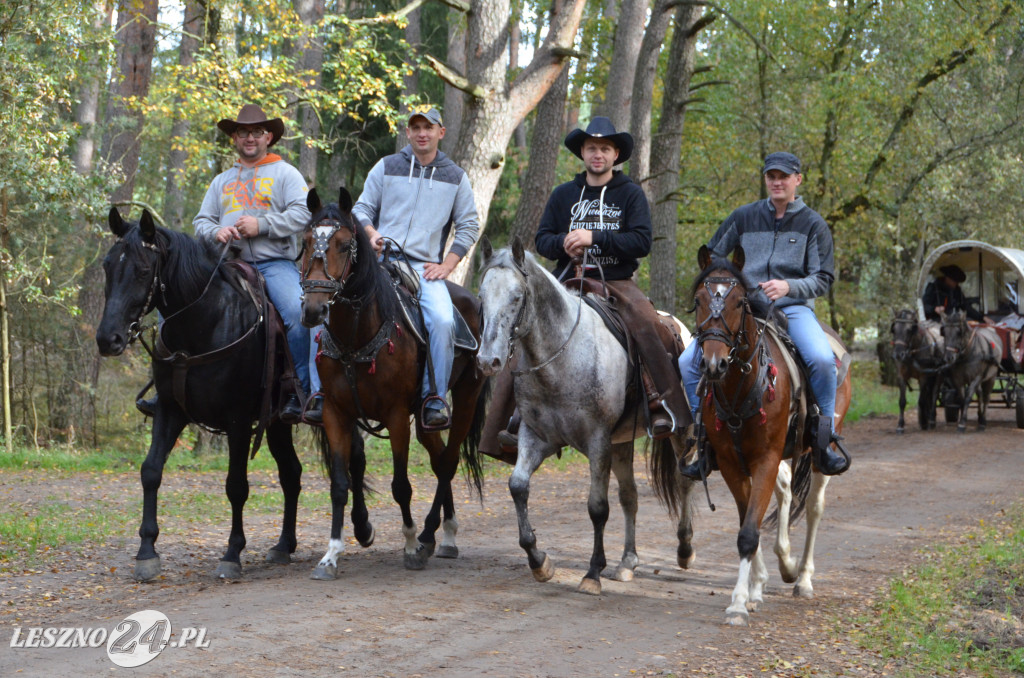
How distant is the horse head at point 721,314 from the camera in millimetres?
6109

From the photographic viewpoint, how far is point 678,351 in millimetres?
8016

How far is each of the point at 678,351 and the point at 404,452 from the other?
2.18 metres

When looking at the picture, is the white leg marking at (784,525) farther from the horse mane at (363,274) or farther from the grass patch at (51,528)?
the grass patch at (51,528)

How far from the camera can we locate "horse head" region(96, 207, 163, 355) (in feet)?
22.0

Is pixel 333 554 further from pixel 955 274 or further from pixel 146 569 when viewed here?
pixel 955 274

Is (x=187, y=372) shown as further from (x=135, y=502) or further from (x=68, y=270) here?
(x=68, y=270)

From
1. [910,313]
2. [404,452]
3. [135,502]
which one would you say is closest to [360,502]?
[404,452]

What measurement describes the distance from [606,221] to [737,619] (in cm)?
302

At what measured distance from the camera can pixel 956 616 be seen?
6.83 m

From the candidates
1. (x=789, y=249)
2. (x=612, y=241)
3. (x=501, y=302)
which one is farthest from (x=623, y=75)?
(x=501, y=302)

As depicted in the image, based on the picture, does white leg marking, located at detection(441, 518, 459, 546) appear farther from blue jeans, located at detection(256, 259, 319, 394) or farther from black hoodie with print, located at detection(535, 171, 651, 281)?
black hoodie with print, located at detection(535, 171, 651, 281)

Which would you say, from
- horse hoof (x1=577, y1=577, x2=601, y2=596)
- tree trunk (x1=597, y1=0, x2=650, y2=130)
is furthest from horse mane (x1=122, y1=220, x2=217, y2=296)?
tree trunk (x1=597, y1=0, x2=650, y2=130)

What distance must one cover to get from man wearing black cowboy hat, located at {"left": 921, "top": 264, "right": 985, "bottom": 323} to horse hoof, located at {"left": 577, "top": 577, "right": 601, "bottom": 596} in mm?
16295

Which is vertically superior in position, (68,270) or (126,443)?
(68,270)
